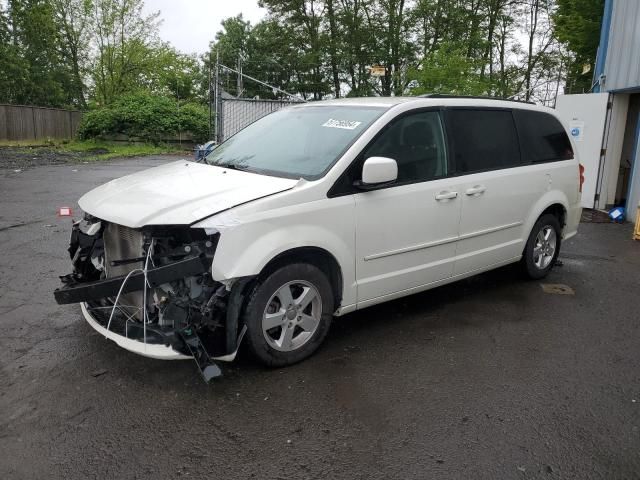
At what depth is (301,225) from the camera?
3.59 metres

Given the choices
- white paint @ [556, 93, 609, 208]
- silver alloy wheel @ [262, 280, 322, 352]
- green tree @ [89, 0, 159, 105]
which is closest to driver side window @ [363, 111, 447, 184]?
silver alloy wheel @ [262, 280, 322, 352]

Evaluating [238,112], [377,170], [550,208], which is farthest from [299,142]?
[238,112]

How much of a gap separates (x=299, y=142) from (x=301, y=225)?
1.01 m

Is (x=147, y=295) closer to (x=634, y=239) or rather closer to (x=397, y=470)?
(x=397, y=470)

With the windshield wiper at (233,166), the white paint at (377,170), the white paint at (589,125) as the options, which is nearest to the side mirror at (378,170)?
the white paint at (377,170)

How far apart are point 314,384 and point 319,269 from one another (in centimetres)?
79

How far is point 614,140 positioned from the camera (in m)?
10.4

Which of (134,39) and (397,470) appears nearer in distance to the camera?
(397,470)

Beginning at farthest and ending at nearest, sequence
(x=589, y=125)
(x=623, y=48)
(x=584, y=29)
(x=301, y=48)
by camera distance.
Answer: (x=301, y=48) → (x=584, y=29) → (x=589, y=125) → (x=623, y=48)

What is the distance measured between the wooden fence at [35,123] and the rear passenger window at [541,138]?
25912 mm

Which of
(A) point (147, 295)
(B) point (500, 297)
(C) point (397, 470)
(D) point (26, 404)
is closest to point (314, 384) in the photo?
(C) point (397, 470)

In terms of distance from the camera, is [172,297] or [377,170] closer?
[172,297]

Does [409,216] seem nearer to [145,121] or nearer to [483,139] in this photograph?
[483,139]

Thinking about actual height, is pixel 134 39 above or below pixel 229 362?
above
